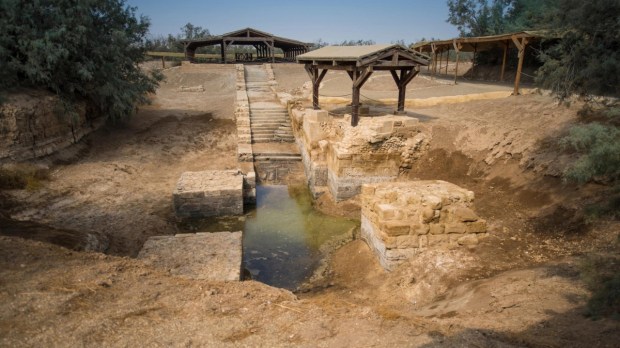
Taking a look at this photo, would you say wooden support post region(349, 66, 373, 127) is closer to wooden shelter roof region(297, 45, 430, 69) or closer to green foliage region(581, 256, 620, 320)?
wooden shelter roof region(297, 45, 430, 69)

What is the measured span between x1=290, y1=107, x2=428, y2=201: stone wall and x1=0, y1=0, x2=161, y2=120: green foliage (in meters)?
7.42

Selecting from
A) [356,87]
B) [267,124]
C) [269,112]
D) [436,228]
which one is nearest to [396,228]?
[436,228]

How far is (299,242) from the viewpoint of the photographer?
8.55m

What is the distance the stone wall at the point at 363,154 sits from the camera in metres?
10.2

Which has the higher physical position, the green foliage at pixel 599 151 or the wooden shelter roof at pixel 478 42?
the wooden shelter roof at pixel 478 42

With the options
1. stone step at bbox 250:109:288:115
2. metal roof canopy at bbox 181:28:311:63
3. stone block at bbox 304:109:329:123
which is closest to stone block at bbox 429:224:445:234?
stone block at bbox 304:109:329:123

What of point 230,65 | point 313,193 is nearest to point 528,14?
point 230,65

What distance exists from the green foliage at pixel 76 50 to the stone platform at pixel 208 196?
5.41 m

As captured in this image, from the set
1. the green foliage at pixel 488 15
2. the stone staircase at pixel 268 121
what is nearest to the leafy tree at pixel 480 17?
the green foliage at pixel 488 15

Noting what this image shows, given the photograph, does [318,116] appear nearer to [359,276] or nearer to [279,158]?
[279,158]

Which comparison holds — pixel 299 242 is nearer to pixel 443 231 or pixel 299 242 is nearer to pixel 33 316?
pixel 443 231

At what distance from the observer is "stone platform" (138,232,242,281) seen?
548 cm

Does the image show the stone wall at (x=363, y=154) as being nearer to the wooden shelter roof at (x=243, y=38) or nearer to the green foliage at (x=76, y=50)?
the green foliage at (x=76, y=50)

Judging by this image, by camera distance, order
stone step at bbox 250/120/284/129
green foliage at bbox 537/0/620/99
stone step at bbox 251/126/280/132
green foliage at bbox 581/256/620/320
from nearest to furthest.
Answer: green foliage at bbox 581/256/620/320
green foliage at bbox 537/0/620/99
stone step at bbox 251/126/280/132
stone step at bbox 250/120/284/129
